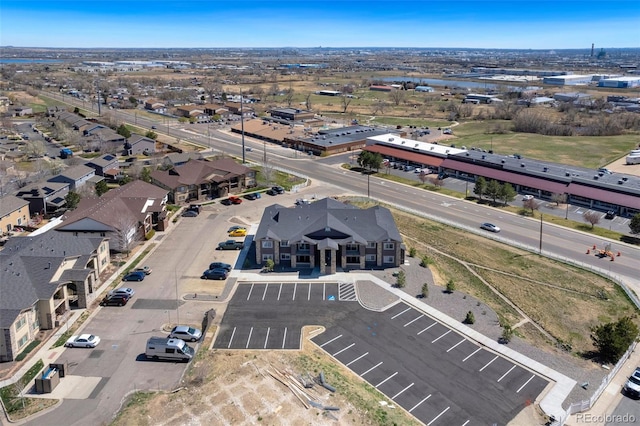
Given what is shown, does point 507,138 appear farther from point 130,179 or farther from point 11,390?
point 11,390

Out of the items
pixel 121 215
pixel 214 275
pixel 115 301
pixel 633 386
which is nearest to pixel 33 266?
pixel 115 301

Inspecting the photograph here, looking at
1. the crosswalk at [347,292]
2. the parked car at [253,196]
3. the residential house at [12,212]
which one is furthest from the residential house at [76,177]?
the crosswalk at [347,292]

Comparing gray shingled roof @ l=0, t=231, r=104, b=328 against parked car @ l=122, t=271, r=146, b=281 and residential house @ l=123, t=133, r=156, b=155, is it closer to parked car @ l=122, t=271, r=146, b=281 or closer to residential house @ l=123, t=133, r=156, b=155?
parked car @ l=122, t=271, r=146, b=281

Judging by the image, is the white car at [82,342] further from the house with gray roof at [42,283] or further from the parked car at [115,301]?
the parked car at [115,301]

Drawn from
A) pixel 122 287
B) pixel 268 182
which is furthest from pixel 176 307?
pixel 268 182

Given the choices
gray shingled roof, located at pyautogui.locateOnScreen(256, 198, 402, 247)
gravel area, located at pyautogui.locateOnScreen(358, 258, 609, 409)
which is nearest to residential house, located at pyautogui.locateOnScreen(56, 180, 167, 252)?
gray shingled roof, located at pyautogui.locateOnScreen(256, 198, 402, 247)

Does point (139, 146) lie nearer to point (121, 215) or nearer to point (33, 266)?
point (121, 215)

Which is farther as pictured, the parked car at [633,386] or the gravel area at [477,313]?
the gravel area at [477,313]
